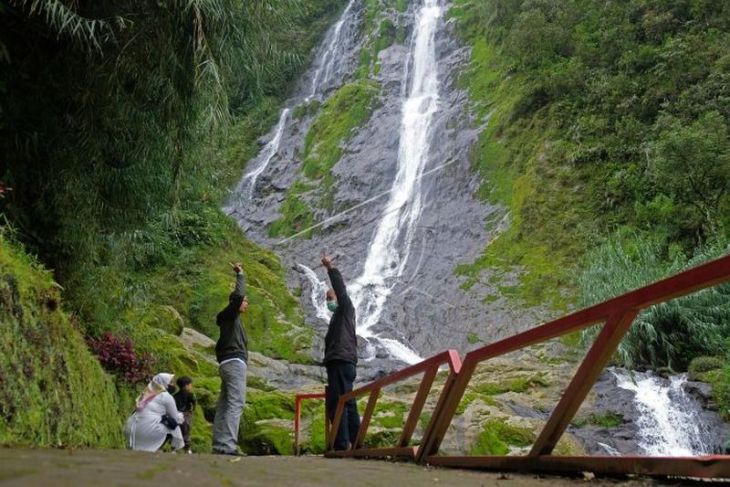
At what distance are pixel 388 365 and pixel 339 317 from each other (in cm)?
1070

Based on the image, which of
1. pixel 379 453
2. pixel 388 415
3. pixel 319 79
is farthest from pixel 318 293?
pixel 319 79

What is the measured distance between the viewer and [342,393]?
6234mm

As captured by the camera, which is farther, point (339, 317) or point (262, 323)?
point (262, 323)

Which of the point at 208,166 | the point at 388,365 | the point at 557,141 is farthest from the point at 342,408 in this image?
the point at 557,141

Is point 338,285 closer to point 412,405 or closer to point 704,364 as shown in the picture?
point 412,405

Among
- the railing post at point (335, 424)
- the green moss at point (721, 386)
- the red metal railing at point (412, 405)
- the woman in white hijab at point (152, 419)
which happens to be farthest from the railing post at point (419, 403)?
the green moss at point (721, 386)

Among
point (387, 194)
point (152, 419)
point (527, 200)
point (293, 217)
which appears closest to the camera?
point (152, 419)

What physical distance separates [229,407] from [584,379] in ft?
13.0

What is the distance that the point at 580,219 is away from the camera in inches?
831

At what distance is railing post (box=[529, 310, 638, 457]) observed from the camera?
2.90 m

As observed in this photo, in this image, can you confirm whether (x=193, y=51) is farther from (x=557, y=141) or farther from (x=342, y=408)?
(x=557, y=141)

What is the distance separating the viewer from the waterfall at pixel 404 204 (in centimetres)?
2084

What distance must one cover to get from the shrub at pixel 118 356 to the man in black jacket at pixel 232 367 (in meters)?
1.85

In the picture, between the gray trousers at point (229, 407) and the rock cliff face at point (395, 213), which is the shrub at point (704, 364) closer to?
the rock cliff face at point (395, 213)
